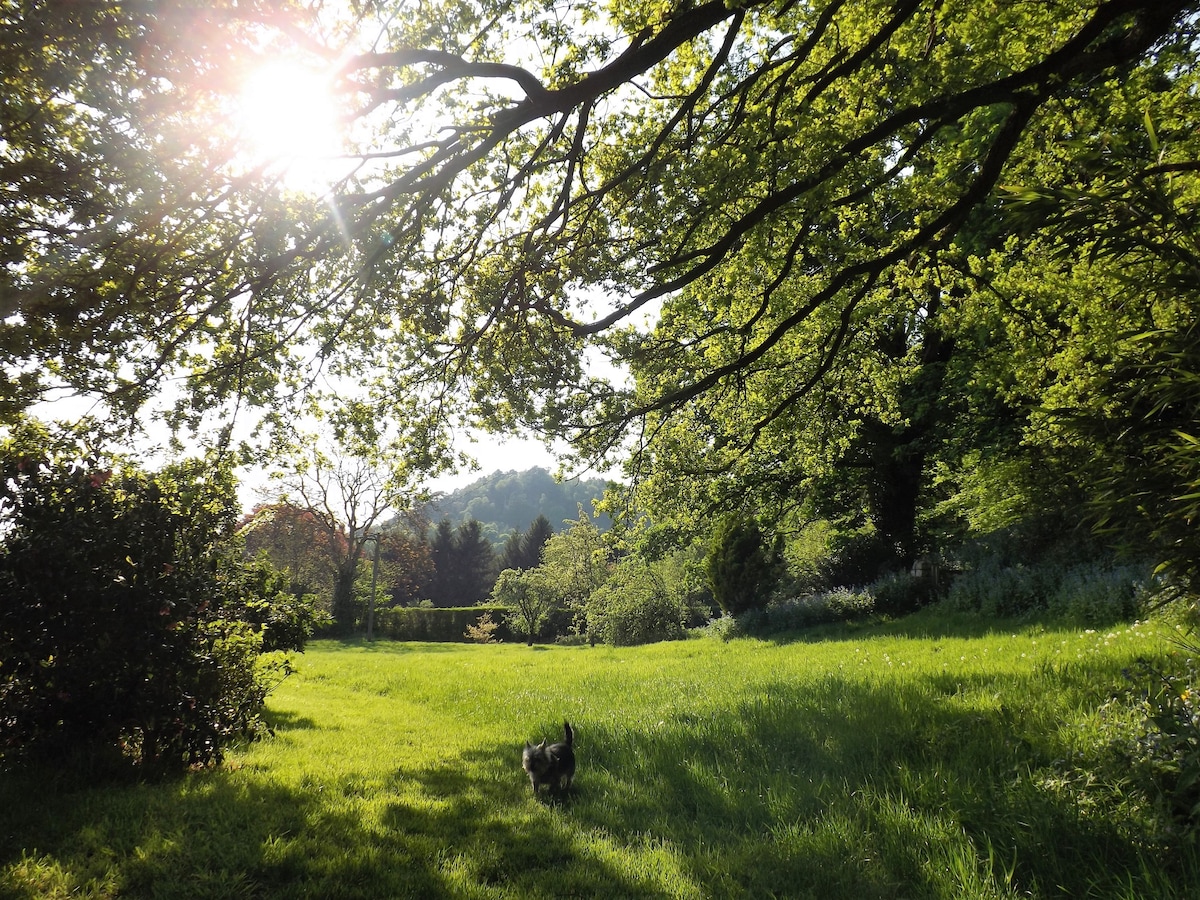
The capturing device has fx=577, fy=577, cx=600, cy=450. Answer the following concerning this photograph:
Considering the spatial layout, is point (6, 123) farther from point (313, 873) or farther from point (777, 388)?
point (777, 388)

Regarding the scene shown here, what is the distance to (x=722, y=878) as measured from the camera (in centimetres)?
370

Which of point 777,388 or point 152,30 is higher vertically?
point 152,30

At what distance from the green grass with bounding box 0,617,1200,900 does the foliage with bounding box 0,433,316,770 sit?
1.78 feet

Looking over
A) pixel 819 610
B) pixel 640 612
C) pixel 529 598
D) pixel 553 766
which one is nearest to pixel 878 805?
pixel 553 766

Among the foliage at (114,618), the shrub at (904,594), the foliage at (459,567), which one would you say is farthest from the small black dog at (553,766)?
the foliage at (459,567)

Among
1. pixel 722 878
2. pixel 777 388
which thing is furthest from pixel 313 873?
pixel 777 388

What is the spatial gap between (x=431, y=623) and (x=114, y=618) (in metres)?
36.2

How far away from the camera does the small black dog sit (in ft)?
18.1

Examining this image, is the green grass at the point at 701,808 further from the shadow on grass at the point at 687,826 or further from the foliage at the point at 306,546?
the foliage at the point at 306,546

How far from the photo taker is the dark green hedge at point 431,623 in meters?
38.6

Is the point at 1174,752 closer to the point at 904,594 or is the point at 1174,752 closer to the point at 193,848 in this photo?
the point at 193,848

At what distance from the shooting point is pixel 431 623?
131 ft

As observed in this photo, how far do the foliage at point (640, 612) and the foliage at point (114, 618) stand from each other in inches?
759

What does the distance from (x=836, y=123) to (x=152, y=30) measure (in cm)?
659
